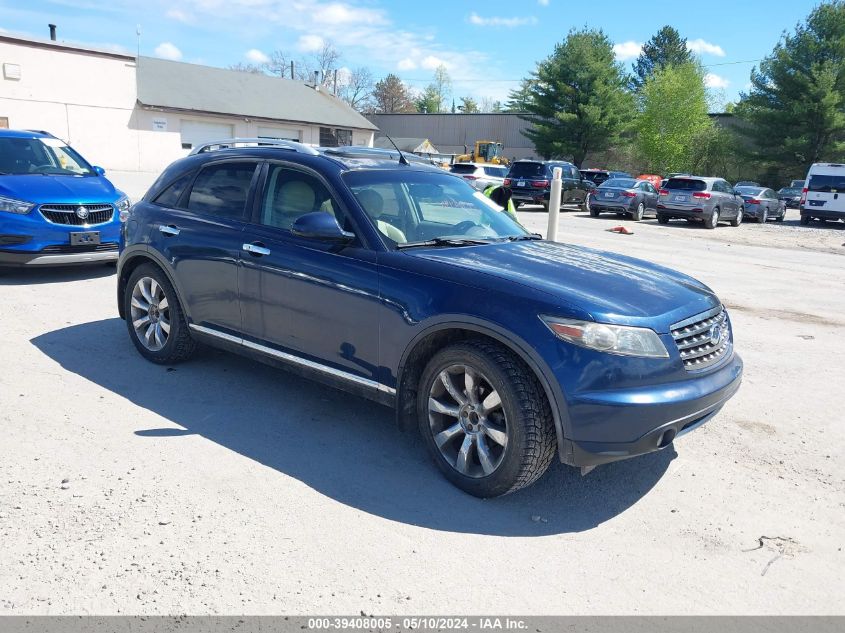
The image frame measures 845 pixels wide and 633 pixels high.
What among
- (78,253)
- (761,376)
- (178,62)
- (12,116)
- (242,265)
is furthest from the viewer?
(178,62)

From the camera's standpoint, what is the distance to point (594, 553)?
3328 mm

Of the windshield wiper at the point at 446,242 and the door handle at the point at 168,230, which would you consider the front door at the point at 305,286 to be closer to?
the windshield wiper at the point at 446,242

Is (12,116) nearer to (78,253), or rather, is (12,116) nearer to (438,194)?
(78,253)

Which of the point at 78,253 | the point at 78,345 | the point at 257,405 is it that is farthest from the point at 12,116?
the point at 257,405

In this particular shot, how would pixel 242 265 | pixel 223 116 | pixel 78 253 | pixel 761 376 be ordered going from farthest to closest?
pixel 223 116
pixel 78 253
pixel 761 376
pixel 242 265

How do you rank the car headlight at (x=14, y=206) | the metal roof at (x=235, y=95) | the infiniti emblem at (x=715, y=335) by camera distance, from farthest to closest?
the metal roof at (x=235, y=95) → the car headlight at (x=14, y=206) → the infiniti emblem at (x=715, y=335)

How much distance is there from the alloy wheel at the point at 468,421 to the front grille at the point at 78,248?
6.56 meters

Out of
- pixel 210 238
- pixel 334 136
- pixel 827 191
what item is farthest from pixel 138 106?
pixel 210 238

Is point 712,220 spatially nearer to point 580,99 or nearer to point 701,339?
point 701,339

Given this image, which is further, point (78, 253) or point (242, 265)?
point (78, 253)

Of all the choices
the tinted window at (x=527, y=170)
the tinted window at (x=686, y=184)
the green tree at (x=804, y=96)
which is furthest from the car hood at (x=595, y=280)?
the green tree at (x=804, y=96)

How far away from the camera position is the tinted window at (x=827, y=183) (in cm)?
2586

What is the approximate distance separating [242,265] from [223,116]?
4034 cm

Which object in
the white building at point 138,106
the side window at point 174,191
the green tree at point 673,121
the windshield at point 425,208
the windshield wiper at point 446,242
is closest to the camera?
the windshield wiper at point 446,242
